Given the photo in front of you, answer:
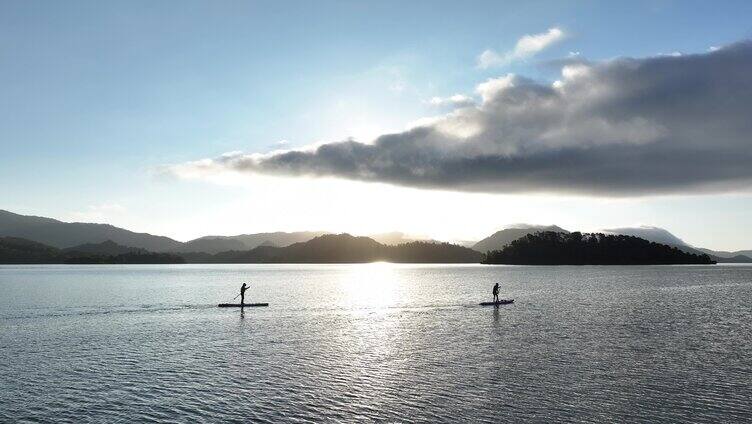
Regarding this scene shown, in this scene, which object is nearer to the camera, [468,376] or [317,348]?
[468,376]

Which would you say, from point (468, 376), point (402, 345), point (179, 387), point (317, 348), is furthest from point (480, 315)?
point (179, 387)

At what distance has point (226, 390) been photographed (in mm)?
39969

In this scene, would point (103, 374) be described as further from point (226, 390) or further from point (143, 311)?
point (143, 311)

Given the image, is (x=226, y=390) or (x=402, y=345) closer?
(x=226, y=390)

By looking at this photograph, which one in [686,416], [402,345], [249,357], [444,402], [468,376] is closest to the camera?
[686,416]

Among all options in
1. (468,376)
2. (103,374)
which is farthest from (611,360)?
(103,374)

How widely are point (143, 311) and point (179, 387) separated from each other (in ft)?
208

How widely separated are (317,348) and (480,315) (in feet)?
135

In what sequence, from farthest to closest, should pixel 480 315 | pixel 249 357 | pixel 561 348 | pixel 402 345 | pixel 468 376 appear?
pixel 480 315
pixel 402 345
pixel 561 348
pixel 249 357
pixel 468 376

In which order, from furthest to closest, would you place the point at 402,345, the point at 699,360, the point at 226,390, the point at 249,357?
the point at 402,345 → the point at 249,357 → the point at 699,360 → the point at 226,390

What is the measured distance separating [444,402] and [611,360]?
2273cm

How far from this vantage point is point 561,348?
57.1 metres

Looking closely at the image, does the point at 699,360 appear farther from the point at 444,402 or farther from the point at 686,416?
the point at 444,402

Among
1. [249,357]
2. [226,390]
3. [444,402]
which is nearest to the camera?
[444,402]
